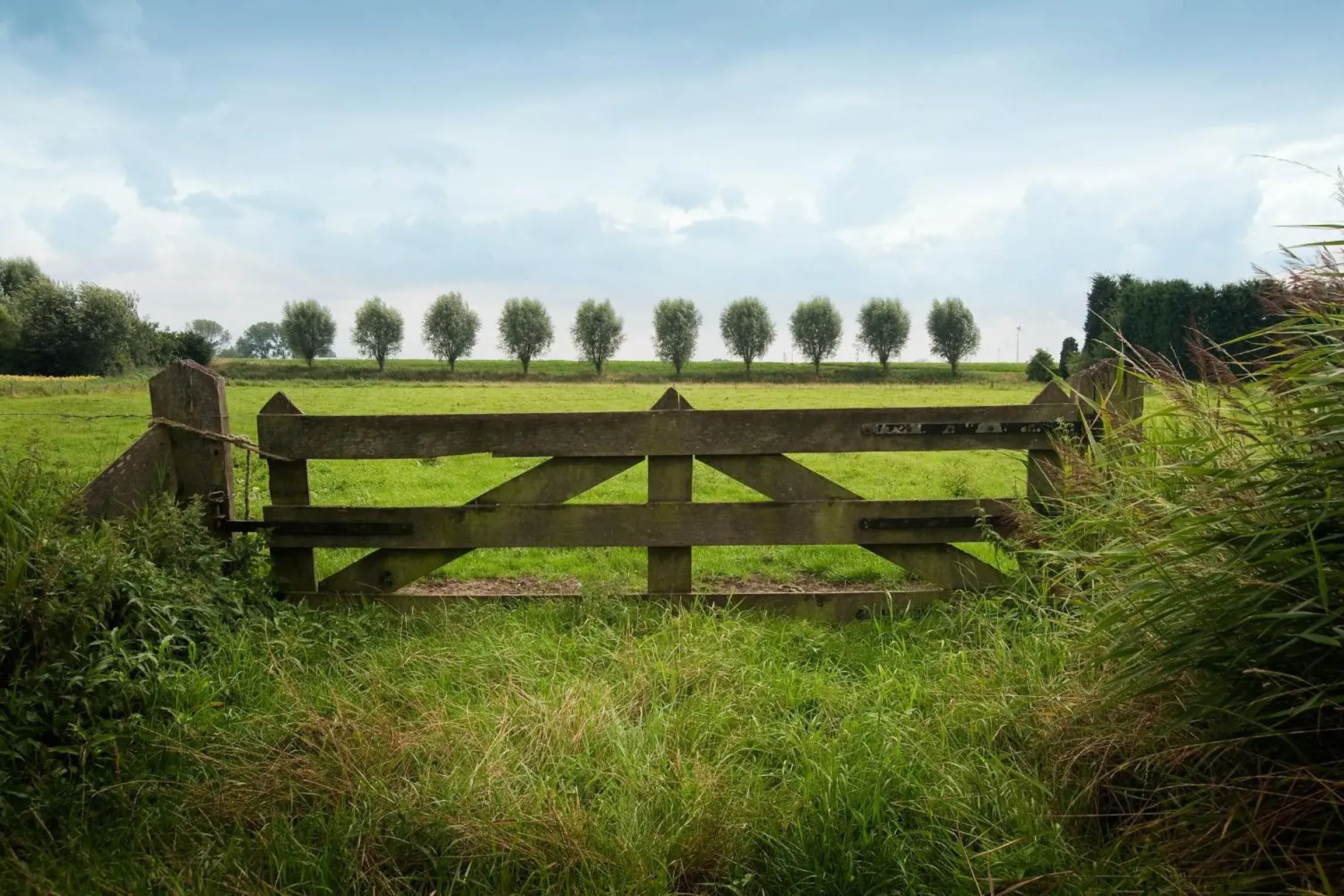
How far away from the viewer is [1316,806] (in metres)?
2.12

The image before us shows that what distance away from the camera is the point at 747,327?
375ft

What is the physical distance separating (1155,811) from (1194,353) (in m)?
1.84

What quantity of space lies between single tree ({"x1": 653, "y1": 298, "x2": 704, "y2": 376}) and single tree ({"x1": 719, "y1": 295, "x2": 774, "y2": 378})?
4.62 m

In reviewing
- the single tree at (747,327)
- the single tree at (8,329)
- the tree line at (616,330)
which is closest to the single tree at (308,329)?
the tree line at (616,330)

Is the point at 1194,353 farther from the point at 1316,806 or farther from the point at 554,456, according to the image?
the point at 554,456

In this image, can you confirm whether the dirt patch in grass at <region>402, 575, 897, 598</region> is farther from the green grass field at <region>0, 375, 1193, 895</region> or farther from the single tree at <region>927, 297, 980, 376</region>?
the single tree at <region>927, 297, 980, 376</region>

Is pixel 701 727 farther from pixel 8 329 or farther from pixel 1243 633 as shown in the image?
pixel 8 329

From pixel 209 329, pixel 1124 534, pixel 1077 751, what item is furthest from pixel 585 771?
pixel 209 329

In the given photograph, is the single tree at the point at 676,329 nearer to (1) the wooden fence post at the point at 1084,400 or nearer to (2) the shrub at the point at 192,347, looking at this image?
(2) the shrub at the point at 192,347

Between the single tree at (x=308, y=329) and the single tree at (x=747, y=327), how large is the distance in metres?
57.0

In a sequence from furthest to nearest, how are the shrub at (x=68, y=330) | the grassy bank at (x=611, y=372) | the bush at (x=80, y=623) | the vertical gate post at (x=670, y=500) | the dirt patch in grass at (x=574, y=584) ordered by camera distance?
the grassy bank at (x=611, y=372), the shrub at (x=68, y=330), the dirt patch in grass at (x=574, y=584), the vertical gate post at (x=670, y=500), the bush at (x=80, y=623)

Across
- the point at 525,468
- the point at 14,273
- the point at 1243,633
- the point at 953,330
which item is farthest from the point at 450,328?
the point at 1243,633

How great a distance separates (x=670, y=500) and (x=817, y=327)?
4480 inches

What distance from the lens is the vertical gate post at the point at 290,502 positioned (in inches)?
212
